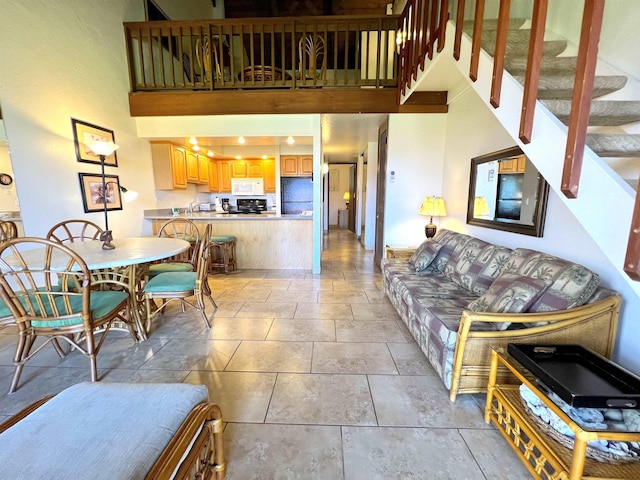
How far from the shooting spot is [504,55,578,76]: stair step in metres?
1.98

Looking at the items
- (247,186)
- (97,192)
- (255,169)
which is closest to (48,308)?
(97,192)

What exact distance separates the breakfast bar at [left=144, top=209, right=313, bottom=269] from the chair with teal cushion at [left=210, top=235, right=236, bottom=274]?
0.16 meters

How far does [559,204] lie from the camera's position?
6.63ft

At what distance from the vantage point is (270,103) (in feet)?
13.1

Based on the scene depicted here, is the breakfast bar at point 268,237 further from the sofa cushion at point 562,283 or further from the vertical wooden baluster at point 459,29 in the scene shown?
the sofa cushion at point 562,283

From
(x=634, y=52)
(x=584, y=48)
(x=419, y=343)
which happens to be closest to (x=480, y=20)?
(x=634, y=52)

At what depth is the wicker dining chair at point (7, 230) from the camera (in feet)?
7.50

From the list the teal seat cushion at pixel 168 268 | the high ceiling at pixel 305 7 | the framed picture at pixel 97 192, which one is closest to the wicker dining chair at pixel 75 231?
the framed picture at pixel 97 192

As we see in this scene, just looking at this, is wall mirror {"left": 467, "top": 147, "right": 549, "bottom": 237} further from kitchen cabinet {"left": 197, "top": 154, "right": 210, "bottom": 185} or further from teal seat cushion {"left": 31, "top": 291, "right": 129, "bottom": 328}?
kitchen cabinet {"left": 197, "top": 154, "right": 210, "bottom": 185}

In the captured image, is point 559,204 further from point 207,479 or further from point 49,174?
point 49,174

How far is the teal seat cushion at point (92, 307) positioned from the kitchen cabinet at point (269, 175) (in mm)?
4449

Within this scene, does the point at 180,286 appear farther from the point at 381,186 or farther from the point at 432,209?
the point at 381,186

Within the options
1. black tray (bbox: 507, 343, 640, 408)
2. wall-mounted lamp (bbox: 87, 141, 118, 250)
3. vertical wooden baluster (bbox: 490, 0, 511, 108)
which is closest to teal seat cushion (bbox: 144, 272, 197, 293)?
wall-mounted lamp (bbox: 87, 141, 118, 250)

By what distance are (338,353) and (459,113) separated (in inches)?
131
